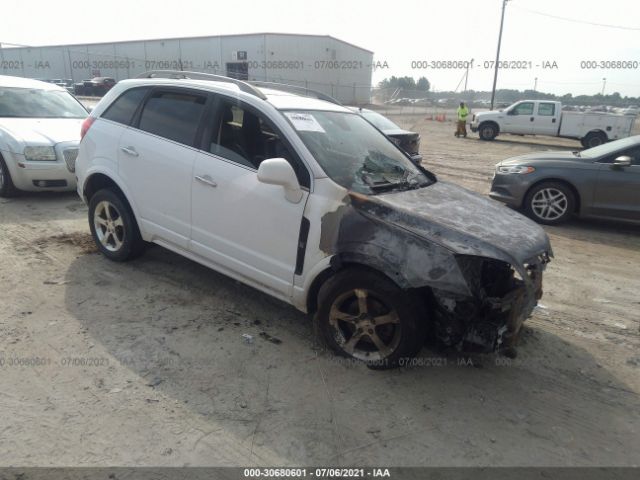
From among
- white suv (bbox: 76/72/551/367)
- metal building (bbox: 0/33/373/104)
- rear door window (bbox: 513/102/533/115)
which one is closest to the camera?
white suv (bbox: 76/72/551/367)

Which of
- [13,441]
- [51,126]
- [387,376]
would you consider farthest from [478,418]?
[51,126]

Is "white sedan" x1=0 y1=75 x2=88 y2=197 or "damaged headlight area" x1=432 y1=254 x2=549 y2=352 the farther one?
"white sedan" x1=0 y1=75 x2=88 y2=197

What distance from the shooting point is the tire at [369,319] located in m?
2.94

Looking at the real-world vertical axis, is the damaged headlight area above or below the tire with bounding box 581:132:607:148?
below

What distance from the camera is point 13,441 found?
96.0 inches

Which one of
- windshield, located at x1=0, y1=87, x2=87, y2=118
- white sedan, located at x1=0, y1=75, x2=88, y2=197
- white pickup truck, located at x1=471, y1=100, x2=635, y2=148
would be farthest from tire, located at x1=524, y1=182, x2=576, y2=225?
white pickup truck, located at x1=471, y1=100, x2=635, y2=148

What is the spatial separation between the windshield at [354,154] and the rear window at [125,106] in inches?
71.4

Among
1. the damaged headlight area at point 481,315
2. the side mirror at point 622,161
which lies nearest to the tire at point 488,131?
the side mirror at point 622,161

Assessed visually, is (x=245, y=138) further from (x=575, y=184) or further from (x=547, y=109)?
(x=547, y=109)

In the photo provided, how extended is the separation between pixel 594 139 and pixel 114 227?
21250 mm

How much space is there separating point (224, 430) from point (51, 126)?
6.66 meters

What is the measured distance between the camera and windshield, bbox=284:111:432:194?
338 centimetres

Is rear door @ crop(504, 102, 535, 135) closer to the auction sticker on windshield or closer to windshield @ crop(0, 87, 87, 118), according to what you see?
windshield @ crop(0, 87, 87, 118)

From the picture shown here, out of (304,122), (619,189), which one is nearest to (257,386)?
(304,122)
